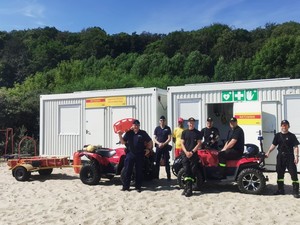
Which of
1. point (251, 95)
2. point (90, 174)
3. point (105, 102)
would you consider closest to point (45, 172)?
point (90, 174)

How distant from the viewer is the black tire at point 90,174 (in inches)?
372

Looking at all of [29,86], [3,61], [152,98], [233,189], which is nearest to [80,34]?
[3,61]

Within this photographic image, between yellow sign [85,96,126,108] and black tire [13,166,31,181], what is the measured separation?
168 inches

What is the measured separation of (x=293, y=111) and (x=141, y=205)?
5.87m

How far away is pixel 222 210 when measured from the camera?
21.9 feet

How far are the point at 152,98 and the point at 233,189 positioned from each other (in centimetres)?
538

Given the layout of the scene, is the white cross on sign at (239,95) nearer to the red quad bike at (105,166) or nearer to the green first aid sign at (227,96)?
the green first aid sign at (227,96)

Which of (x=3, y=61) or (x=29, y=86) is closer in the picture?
(x=29, y=86)

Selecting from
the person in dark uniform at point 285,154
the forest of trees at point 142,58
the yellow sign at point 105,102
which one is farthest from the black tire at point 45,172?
the forest of trees at point 142,58

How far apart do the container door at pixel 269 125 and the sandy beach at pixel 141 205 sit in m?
1.63

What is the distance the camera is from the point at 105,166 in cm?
959

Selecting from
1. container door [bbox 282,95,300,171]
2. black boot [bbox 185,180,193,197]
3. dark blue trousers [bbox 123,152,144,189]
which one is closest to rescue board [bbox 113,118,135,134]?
dark blue trousers [bbox 123,152,144,189]

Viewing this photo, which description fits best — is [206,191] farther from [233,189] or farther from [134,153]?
[134,153]

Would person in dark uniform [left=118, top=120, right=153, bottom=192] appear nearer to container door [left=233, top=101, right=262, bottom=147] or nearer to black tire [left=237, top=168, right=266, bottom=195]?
black tire [left=237, top=168, right=266, bottom=195]
